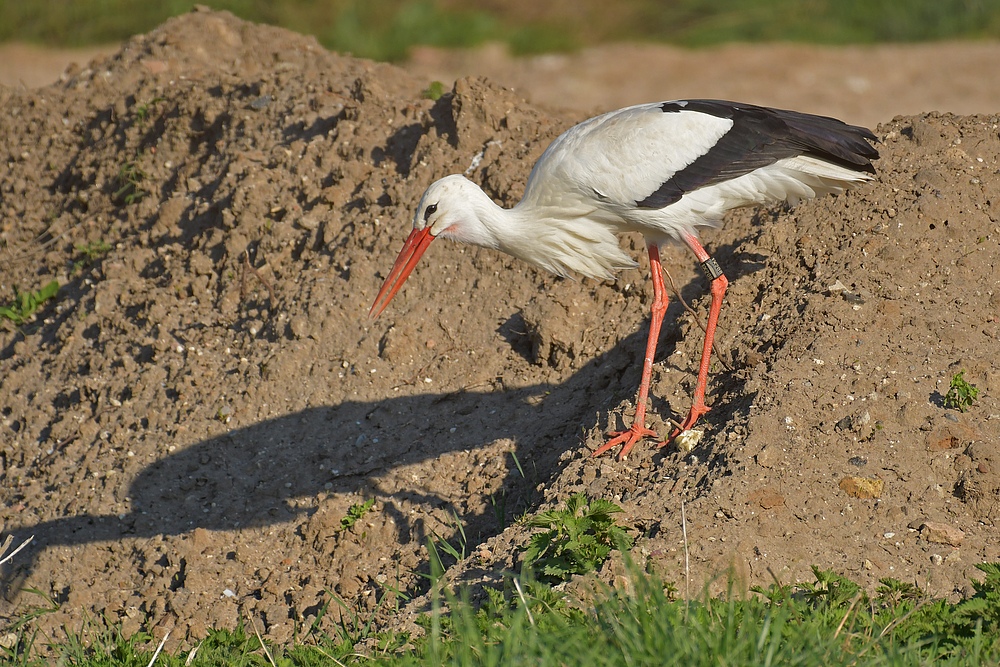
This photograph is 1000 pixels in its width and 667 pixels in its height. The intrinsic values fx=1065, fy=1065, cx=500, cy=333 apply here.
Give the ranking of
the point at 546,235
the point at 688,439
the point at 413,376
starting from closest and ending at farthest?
1. the point at 688,439
2. the point at 546,235
3. the point at 413,376

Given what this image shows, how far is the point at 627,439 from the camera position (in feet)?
16.6

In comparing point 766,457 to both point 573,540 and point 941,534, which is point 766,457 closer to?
point 941,534

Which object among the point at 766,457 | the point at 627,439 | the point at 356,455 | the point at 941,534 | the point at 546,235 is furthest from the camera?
the point at 356,455

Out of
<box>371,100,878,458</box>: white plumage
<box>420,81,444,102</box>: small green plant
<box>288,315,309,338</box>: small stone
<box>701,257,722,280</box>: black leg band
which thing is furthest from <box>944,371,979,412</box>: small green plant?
<box>420,81,444,102</box>: small green plant

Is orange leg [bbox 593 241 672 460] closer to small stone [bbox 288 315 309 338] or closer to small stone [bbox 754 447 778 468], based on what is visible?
small stone [bbox 754 447 778 468]

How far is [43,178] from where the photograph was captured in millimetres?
8406

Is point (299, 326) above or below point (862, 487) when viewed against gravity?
above

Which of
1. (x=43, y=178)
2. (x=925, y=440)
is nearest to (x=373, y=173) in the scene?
(x=43, y=178)

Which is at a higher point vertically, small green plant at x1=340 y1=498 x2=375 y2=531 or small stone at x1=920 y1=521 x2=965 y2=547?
small stone at x1=920 y1=521 x2=965 y2=547

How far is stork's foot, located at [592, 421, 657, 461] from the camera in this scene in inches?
197

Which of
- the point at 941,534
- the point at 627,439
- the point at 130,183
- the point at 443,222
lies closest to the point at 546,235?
the point at 443,222

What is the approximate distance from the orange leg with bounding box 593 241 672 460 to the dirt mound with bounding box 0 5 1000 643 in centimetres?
8

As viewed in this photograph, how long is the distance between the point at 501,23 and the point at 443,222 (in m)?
10.8

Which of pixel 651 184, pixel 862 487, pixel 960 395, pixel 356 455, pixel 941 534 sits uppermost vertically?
pixel 651 184
